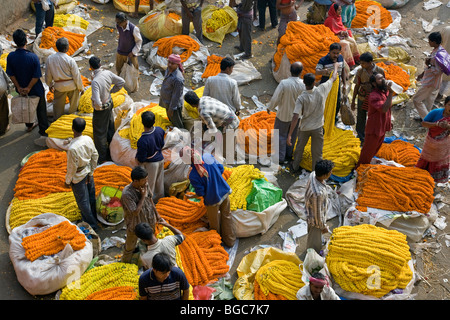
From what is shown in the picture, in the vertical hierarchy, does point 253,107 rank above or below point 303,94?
below

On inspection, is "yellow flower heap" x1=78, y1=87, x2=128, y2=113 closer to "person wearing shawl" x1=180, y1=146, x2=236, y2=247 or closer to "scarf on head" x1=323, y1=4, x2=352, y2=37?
"person wearing shawl" x1=180, y1=146, x2=236, y2=247

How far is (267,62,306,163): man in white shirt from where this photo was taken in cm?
743

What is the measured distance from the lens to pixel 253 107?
918 centimetres

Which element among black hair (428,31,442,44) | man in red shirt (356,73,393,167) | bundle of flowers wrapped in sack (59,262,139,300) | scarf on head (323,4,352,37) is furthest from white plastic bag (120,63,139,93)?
black hair (428,31,442,44)

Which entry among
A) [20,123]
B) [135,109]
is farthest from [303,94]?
[20,123]

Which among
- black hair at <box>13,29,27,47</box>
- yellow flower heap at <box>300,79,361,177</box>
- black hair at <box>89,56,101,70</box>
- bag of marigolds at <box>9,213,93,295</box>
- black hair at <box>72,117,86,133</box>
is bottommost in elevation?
yellow flower heap at <box>300,79,361,177</box>

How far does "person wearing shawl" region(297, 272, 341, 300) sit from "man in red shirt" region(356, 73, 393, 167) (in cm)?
302

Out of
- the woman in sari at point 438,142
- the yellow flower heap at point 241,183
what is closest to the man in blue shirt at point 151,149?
the yellow flower heap at point 241,183

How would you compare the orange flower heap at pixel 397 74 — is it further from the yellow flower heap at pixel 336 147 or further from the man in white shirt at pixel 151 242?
the man in white shirt at pixel 151 242

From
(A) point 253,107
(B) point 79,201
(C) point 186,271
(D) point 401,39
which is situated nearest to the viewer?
(C) point 186,271

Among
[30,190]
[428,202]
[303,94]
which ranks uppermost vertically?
[303,94]

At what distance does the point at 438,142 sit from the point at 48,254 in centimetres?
521

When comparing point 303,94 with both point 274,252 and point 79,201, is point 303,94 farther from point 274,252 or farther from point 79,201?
point 79,201

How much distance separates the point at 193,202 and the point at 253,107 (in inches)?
117
